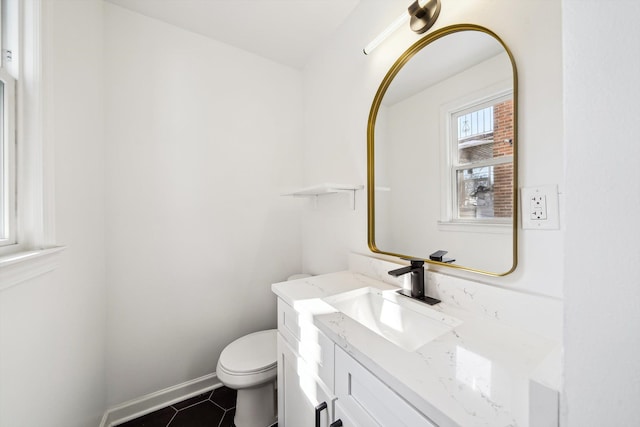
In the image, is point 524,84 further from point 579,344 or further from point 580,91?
point 579,344

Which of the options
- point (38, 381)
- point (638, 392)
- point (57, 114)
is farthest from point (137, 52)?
point (638, 392)

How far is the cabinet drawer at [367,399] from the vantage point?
1.83ft

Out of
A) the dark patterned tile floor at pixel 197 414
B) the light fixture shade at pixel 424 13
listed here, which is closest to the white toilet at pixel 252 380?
the dark patterned tile floor at pixel 197 414

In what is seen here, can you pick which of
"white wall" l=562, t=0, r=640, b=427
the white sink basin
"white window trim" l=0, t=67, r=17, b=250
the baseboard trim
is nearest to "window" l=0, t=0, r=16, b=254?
"white window trim" l=0, t=67, r=17, b=250

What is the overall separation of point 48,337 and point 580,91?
1.53 m

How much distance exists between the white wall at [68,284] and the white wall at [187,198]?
0.34ft

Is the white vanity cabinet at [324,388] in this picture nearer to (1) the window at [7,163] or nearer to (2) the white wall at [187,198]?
(2) the white wall at [187,198]

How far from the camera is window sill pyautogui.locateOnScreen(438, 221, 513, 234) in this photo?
33.1 inches

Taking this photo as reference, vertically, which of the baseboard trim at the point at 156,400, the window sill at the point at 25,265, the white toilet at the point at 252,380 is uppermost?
the window sill at the point at 25,265

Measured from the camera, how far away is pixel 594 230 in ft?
0.85

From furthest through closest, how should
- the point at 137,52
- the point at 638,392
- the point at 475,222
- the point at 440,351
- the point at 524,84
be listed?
the point at 137,52 < the point at 475,222 < the point at 524,84 < the point at 440,351 < the point at 638,392

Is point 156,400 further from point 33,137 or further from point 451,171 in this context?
point 451,171

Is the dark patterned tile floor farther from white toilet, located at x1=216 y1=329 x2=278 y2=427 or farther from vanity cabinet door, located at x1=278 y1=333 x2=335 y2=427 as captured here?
vanity cabinet door, located at x1=278 y1=333 x2=335 y2=427

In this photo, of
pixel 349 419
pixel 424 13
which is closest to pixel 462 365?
pixel 349 419
